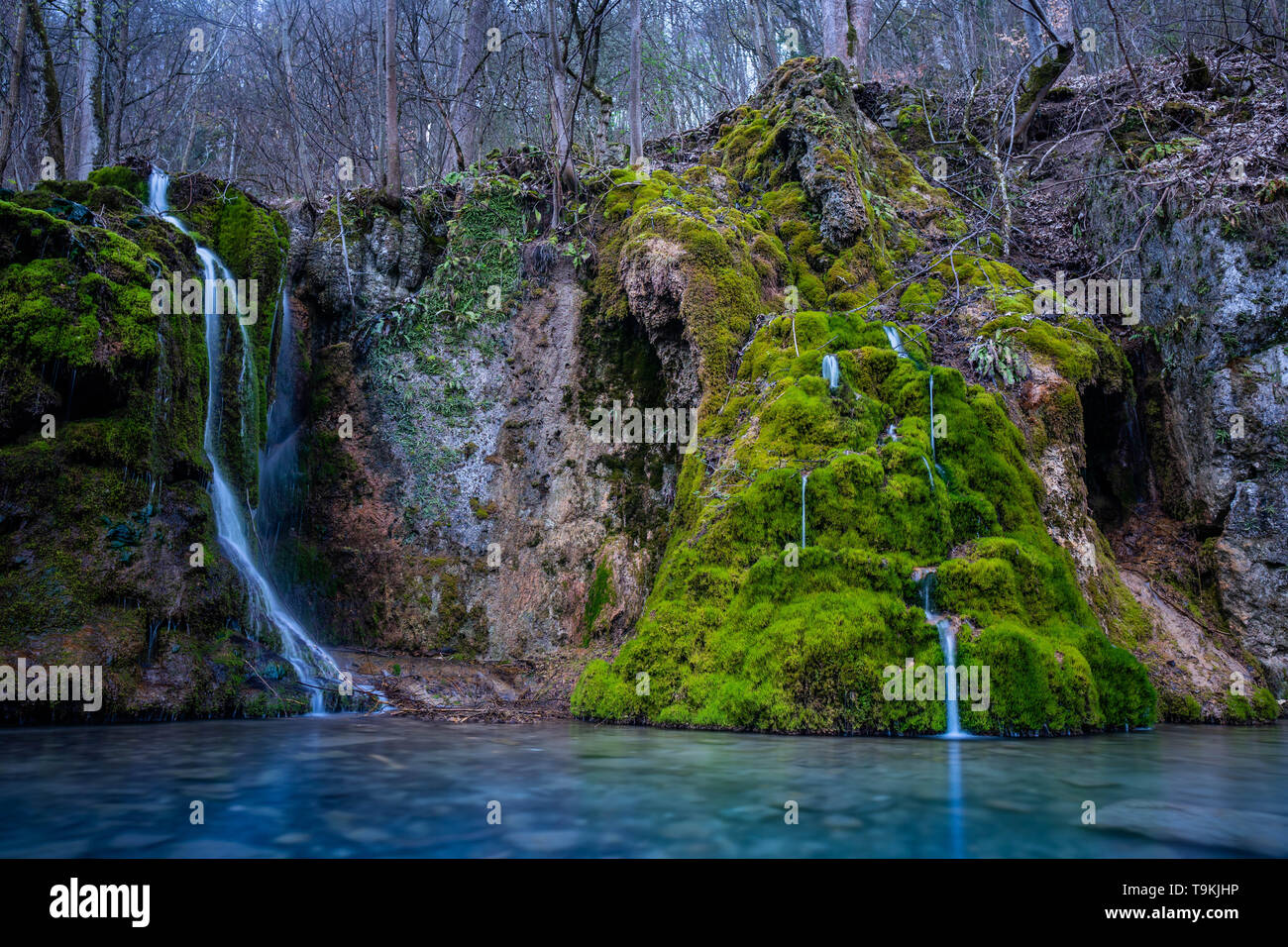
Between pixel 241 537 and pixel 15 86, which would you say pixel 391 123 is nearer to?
pixel 15 86

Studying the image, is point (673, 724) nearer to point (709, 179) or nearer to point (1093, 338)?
point (1093, 338)

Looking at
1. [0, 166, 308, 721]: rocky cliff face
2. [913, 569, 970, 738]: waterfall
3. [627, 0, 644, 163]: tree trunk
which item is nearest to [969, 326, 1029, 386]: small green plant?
[913, 569, 970, 738]: waterfall

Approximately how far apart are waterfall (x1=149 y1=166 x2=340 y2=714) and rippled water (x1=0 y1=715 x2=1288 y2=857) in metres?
2.34

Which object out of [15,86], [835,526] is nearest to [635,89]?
[15,86]

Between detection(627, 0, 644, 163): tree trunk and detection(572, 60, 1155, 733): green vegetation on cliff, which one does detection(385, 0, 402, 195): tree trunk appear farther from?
detection(572, 60, 1155, 733): green vegetation on cliff

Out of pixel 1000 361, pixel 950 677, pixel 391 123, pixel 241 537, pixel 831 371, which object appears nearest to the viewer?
pixel 950 677

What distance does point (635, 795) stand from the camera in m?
3.93

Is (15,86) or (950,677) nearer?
(950,677)

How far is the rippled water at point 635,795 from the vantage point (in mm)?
3160

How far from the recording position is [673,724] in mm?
6434

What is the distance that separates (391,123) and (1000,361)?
1034 cm

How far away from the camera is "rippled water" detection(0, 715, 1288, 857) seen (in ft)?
10.4

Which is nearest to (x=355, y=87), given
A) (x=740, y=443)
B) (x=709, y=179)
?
(x=709, y=179)

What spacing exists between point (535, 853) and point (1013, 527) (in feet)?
19.1
